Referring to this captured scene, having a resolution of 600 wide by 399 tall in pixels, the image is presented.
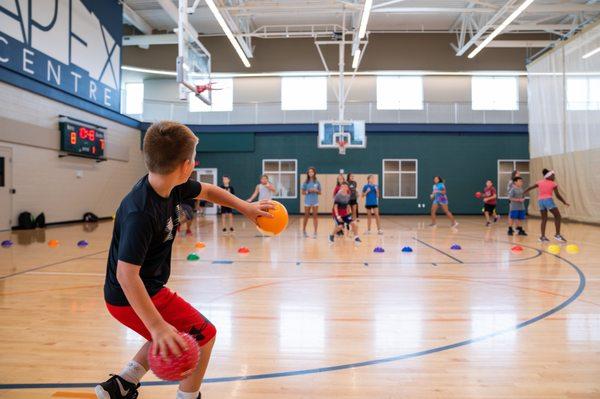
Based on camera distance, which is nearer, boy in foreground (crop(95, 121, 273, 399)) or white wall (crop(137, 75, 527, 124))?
boy in foreground (crop(95, 121, 273, 399))

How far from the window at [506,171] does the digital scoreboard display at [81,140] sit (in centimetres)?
1916

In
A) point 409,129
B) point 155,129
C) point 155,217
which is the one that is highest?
point 409,129

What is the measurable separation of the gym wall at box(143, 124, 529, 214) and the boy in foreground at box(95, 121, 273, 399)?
67.0 feet

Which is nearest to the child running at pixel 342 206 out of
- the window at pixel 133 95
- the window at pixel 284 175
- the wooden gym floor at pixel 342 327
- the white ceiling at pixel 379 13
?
the wooden gym floor at pixel 342 327

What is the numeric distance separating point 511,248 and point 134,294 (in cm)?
904

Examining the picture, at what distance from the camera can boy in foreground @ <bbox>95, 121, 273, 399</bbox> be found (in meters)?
1.57

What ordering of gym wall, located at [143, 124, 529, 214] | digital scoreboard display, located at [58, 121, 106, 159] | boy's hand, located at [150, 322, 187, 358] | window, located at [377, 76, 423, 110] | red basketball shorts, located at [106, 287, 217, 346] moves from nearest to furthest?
boy's hand, located at [150, 322, 187, 358], red basketball shorts, located at [106, 287, 217, 346], digital scoreboard display, located at [58, 121, 106, 159], gym wall, located at [143, 124, 529, 214], window, located at [377, 76, 423, 110]

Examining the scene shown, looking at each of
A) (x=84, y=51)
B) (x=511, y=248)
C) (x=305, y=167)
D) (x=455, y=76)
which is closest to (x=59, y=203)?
(x=84, y=51)

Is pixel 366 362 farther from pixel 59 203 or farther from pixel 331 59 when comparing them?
pixel 331 59

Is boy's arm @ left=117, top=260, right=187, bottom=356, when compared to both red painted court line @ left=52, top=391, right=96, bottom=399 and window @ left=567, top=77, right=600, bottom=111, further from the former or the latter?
window @ left=567, top=77, right=600, bottom=111

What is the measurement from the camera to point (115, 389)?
216 centimetres

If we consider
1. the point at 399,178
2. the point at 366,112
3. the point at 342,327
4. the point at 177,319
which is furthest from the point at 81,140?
the point at 177,319

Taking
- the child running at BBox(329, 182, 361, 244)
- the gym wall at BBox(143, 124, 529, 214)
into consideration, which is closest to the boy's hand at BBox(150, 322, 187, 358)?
the child running at BBox(329, 182, 361, 244)

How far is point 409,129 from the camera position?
22.0 m
